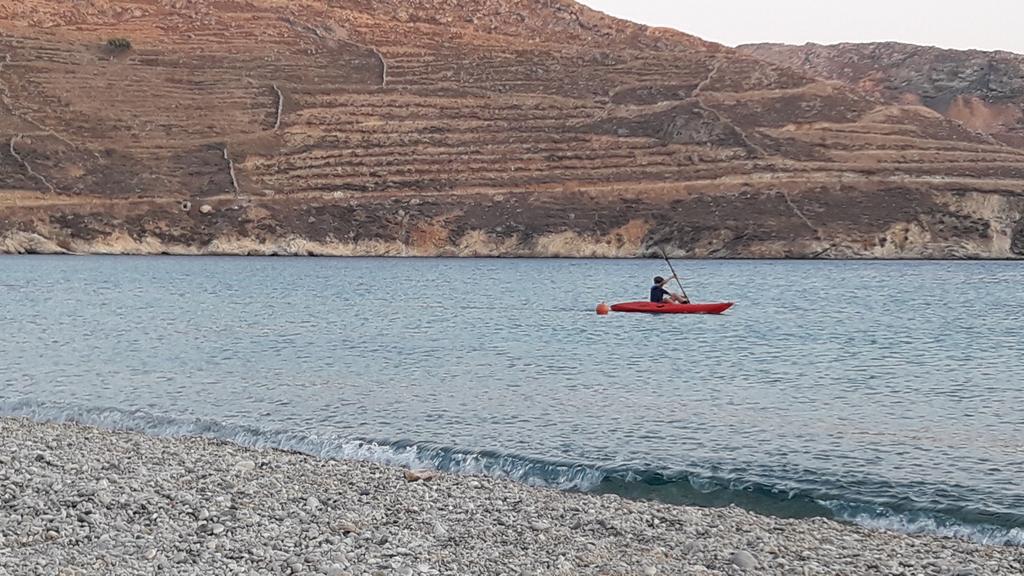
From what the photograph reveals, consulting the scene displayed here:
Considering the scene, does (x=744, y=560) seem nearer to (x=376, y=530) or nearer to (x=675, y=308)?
(x=376, y=530)

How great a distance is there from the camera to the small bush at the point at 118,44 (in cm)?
10706

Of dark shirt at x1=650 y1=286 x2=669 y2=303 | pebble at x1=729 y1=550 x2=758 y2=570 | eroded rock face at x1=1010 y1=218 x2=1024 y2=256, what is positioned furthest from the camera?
eroded rock face at x1=1010 y1=218 x2=1024 y2=256

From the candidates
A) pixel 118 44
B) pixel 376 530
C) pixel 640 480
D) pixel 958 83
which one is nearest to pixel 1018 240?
pixel 640 480

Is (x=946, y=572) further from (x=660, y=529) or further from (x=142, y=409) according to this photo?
(x=142, y=409)

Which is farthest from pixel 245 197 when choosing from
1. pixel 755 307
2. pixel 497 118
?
pixel 755 307

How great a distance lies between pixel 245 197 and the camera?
84.3m

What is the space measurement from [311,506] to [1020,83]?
6734 inches

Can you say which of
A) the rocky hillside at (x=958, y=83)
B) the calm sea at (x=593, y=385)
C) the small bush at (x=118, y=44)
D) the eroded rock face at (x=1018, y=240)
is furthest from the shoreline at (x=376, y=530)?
the rocky hillside at (x=958, y=83)

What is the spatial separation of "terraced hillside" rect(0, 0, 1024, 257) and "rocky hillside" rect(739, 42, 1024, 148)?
63.7 m

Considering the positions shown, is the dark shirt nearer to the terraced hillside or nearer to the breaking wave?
the breaking wave

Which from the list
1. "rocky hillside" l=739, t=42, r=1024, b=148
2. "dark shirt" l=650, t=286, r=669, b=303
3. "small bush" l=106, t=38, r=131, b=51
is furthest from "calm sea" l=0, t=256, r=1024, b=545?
"rocky hillside" l=739, t=42, r=1024, b=148

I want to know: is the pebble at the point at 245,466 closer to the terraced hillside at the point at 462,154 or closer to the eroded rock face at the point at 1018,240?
the terraced hillside at the point at 462,154

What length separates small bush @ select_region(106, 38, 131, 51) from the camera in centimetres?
10706

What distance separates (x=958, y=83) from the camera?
173 m
